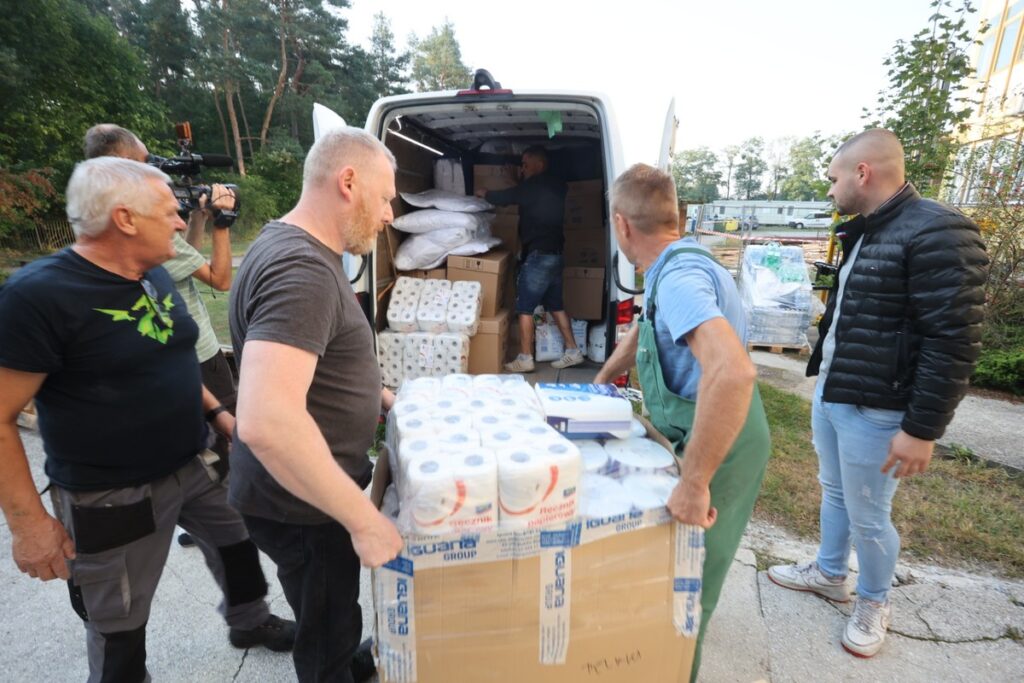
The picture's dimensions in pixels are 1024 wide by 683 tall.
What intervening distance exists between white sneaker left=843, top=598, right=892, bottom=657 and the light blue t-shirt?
4.61 feet

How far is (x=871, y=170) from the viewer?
6.22 feet

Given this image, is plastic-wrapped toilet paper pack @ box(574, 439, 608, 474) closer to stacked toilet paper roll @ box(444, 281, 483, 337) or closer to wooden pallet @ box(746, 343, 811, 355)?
stacked toilet paper roll @ box(444, 281, 483, 337)

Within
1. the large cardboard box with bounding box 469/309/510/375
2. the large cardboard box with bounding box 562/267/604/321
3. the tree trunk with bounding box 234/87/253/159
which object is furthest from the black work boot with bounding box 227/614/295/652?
the tree trunk with bounding box 234/87/253/159

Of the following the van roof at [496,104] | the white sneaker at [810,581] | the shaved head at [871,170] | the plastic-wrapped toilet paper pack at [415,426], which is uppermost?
the van roof at [496,104]

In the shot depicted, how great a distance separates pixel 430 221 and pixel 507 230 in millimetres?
983

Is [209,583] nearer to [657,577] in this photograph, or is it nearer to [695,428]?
[657,577]

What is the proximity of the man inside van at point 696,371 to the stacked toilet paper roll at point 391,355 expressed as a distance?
2.43 m

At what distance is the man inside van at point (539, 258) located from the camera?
14.6 ft

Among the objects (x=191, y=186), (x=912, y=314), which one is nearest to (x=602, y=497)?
(x=912, y=314)

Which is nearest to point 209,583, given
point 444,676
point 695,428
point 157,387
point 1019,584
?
point 157,387

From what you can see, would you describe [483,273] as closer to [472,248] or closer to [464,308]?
[472,248]

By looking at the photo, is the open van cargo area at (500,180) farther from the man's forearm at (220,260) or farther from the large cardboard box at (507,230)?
the man's forearm at (220,260)

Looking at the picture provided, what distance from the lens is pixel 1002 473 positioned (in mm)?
3475

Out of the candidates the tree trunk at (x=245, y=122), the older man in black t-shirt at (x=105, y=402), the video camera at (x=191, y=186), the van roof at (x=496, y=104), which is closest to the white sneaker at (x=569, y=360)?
the van roof at (x=496, y=104)
